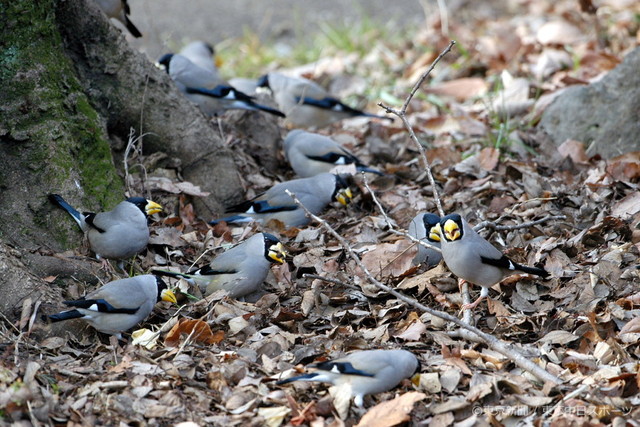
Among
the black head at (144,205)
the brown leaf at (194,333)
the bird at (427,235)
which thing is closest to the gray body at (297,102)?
the bird at (427,235)

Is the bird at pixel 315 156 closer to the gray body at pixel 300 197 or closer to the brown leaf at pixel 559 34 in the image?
the gray body at pixel 300 197

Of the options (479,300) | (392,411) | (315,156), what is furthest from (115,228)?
(315,156)

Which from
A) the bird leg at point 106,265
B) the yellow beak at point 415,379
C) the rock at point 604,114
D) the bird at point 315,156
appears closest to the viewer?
the yellow beak at point 415,379

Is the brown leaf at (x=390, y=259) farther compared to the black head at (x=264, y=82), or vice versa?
the black head at (x=264, y=82)

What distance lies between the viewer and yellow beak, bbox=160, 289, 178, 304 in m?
4.53

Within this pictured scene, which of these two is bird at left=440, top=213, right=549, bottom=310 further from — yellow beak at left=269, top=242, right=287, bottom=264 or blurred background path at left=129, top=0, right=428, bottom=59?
blurred background path at left=129, top=0, right=428, bottom=59

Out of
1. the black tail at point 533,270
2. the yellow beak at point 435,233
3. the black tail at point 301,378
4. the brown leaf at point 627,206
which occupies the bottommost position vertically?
the brown leaf at point 627,206

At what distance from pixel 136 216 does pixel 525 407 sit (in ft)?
8.65

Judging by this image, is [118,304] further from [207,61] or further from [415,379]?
[207,61]

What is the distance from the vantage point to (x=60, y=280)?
179 inches

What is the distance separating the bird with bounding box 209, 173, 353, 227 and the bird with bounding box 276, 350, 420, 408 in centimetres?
226

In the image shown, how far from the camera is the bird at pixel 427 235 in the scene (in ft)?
16.4

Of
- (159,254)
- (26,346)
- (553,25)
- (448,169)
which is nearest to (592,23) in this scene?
(553,25)

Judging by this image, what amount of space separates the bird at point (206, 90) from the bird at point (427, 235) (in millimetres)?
1939
